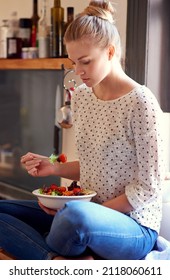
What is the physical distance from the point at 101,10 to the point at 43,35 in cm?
117

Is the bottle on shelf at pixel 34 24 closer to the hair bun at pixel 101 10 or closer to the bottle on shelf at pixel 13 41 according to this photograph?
the bottle on shelf at pixel 13 41

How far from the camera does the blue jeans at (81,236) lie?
4.31 ft

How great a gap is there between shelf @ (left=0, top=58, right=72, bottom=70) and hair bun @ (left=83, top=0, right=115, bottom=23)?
0.91 meters

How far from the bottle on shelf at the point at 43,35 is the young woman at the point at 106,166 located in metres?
1.06

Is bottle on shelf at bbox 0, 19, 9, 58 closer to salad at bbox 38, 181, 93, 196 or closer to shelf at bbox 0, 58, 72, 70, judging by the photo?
shelf at bbox 0, 58, 72, 70

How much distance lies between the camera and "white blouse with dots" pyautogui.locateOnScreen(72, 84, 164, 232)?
4.64ft

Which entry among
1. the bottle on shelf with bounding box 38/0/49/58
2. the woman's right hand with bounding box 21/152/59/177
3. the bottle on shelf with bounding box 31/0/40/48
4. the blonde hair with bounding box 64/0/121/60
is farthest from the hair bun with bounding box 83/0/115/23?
the bottle on shelf with bounding box 31/0/40/48

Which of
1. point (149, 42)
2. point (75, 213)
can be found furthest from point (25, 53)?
point (75, 213)
